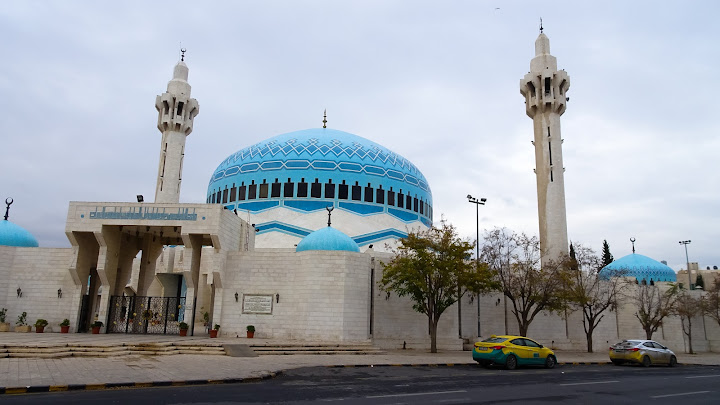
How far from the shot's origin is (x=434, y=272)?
24.2m

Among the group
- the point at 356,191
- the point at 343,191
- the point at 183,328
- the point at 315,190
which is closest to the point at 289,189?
the point at 315,190

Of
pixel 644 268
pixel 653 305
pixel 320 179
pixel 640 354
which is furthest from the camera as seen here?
pixel 644 268

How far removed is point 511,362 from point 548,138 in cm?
1941

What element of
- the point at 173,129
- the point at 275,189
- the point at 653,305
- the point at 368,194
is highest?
the point at 173,129

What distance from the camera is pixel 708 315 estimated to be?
36.8 meters

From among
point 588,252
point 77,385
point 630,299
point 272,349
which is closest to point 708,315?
point 630,299

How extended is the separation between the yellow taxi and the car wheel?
656 cm

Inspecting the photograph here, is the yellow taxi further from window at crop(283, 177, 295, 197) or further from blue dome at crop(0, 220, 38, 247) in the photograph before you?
blue dome at crop(0, 220, 38, 247)

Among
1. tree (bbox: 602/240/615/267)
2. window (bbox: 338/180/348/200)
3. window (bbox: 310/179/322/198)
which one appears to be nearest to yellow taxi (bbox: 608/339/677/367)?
window (bbox: 338/180/348/200)

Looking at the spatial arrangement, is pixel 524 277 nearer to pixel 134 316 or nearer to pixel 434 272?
pixel 434 272

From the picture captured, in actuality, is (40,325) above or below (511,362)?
above

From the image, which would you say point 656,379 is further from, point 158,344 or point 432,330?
point 158,344

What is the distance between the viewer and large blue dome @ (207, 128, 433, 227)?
37750 millimetres

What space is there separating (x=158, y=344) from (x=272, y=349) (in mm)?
4140
